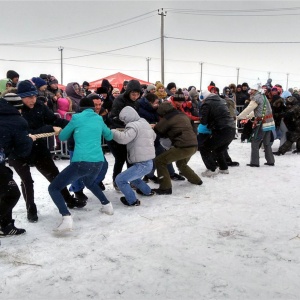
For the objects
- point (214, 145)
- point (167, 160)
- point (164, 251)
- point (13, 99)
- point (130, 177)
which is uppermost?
point (13, 99)

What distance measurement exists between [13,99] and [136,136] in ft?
6.56

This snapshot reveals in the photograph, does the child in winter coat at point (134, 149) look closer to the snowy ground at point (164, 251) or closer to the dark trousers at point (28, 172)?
the snowy ground at point (164, 251)

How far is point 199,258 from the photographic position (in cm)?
371

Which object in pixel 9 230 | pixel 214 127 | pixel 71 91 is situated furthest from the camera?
pixel 71 91

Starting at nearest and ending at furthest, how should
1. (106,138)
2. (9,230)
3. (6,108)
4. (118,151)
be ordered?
(6,108)
(9,230)
(106,138)
(118,151)

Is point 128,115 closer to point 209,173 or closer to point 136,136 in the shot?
point 136,136

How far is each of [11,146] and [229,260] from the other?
9.52ft

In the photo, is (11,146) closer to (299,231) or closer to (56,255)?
(56,255)

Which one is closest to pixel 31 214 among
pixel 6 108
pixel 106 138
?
pixel 106 138

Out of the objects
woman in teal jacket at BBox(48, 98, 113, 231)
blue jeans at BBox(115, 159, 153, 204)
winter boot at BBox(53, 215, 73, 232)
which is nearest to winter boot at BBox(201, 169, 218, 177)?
blue jeans at BBox(115, 159, 153, 204)

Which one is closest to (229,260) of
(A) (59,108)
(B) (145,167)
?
(B) (145,167)

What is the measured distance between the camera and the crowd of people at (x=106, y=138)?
14.1 feet

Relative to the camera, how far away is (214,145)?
7.47 m

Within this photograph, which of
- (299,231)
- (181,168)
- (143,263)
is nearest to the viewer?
(143,263)
